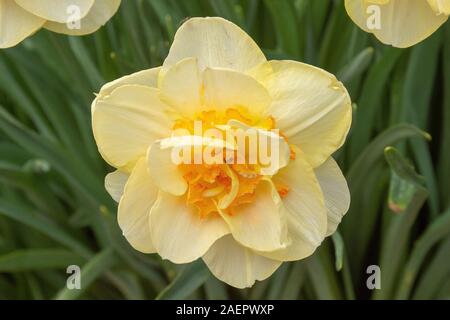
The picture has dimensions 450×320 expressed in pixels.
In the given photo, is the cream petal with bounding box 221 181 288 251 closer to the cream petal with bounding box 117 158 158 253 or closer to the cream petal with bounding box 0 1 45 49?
the cream petal with bounding box 117 158 158 253

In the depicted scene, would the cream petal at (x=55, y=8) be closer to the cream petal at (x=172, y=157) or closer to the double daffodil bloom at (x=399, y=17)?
the cream petal at (x=172, y=157)

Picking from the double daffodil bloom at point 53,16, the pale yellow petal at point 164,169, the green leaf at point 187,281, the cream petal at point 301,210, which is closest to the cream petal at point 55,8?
the double daffodil bloom at point 53,16

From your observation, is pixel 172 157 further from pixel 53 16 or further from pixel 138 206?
pixel 53 16

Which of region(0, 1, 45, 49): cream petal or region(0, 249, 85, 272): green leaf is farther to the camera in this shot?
region(0, 249, 85, 272): green leaf

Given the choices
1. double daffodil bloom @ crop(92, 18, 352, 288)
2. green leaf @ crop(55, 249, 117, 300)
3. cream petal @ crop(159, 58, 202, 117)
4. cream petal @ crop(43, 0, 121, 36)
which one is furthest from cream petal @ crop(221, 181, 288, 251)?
green leaf @ crop(55, 249, 117, 300)

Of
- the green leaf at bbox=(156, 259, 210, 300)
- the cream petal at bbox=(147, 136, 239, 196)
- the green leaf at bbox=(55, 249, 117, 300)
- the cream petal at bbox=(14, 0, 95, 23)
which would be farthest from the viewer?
the green leaf at bbox=(55, 249, 117, 300)

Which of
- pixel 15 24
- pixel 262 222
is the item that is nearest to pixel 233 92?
pixel 262 222

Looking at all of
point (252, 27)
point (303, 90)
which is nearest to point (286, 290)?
point (252, 27)
